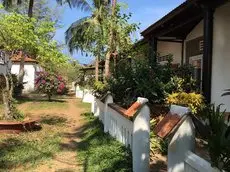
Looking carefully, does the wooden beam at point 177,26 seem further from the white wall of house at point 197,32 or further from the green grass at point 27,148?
the green grass at point 27,148

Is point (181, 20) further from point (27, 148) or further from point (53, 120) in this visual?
point (53, 120)

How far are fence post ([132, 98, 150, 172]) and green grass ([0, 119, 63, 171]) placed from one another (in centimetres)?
253

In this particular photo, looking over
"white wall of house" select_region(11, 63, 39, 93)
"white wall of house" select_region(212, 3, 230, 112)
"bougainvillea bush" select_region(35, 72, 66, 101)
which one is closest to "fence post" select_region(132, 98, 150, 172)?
"white wall of house" select_region(212, 3, 230, 112)

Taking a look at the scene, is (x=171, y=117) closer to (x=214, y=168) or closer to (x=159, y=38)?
(x=214, y=168)

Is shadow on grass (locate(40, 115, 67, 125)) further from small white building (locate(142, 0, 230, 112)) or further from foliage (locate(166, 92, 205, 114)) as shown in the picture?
foliage (locate(166, 92, 205, 114))

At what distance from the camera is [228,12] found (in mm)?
11461

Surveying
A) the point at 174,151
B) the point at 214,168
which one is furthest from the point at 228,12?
the point at 214,168

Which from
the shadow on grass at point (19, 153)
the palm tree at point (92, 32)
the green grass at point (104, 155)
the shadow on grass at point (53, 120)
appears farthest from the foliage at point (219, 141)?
the palm tree at point (92, 32)

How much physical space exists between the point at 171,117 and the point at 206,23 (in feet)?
19.7

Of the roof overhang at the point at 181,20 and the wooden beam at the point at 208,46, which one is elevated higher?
the roof overhang at the point at 181,20

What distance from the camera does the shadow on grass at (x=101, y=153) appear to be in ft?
24.7

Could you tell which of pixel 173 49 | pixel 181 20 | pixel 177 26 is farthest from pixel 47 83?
pixel 181 20

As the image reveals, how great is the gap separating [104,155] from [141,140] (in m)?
1.77

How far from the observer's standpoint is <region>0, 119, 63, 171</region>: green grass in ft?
28.3
